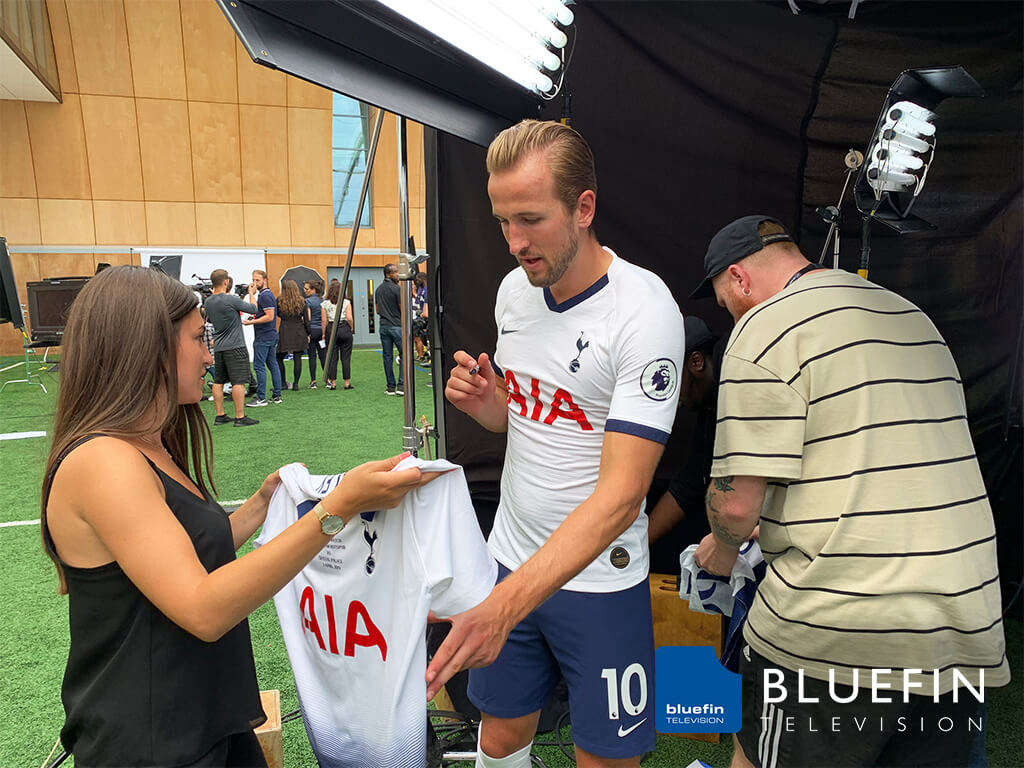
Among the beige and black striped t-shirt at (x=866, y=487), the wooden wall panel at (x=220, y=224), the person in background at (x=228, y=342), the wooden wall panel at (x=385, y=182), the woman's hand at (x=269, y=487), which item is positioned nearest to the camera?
the beige and black striped t-shirt at (x=866, y=487)

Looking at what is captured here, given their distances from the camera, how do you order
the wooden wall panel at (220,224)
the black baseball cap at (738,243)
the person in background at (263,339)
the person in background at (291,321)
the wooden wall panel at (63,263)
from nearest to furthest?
the black baseball cap at (738,243), the person in background at (263,339), the person in background at (291,321), the wooden wall panel at (63,263), the wooden wall panel at (220,224)

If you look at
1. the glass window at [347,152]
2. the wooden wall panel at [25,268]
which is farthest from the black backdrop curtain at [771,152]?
the wooden wall panel at [25,268]

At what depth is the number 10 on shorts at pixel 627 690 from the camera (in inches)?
62.2

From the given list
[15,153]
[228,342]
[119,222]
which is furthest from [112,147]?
[228,342]

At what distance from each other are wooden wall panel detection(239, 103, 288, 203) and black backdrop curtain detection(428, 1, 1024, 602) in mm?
14974

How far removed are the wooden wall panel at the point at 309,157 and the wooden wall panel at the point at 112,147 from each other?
10.8 ft

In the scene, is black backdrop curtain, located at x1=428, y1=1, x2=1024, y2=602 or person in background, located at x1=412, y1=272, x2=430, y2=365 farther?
person in background, located at x1=412, y1=272, x2=430, y2=365

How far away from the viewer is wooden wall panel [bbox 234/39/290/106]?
1523 cm

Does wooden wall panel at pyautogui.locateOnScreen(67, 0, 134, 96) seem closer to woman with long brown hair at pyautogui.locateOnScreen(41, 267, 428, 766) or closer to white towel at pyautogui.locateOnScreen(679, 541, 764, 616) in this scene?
woman with long brown hair at pyautogui.locateOnScreen(41, 267, 428, 766)

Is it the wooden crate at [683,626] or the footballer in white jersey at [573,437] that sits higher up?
the footballer in white jersey at [573,437]

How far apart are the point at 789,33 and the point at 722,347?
1.16 meters

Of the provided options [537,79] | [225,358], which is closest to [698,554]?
[537,79]

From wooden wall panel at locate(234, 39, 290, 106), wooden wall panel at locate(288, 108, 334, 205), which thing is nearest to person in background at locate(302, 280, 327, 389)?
wooden wall panel at locate(288, 108, 334, 205)

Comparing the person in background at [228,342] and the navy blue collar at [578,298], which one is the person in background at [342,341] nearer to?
the person in background at [228,342]
